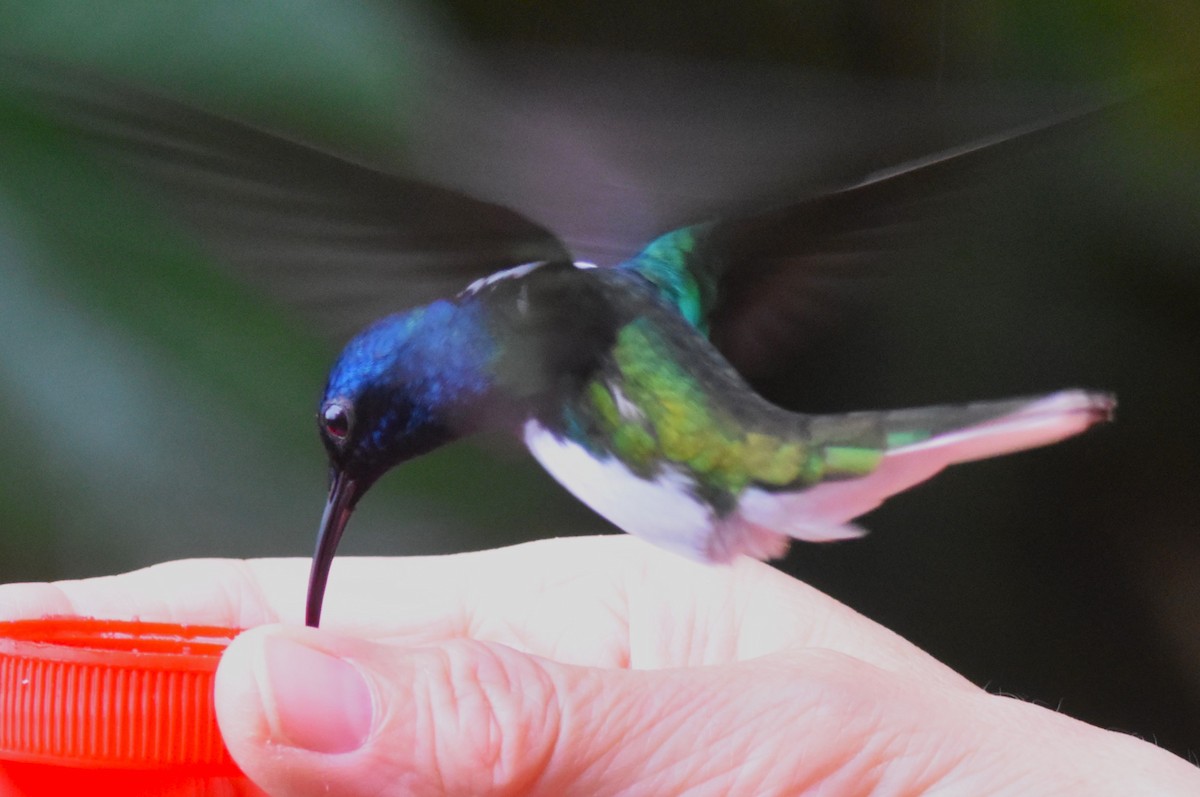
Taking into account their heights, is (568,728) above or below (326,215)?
below

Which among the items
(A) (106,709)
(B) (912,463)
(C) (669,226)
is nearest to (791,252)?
(C) (669,226)

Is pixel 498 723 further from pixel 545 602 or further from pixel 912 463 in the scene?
pixel 545 602

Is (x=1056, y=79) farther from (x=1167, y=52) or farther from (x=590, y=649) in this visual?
(x=590, y=649)

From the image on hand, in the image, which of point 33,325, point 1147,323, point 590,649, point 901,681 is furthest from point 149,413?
point 1147,323

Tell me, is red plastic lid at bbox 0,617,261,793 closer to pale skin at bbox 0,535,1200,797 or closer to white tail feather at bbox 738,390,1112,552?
pale skin at bbox 0,535,1200,797

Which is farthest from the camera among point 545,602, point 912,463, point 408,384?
point 545,602

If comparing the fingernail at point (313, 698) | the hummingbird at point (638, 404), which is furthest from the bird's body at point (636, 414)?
the fingernail at point (313, 698)

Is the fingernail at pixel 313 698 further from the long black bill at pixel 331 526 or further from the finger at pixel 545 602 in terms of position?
the finger at pixel 545 602
